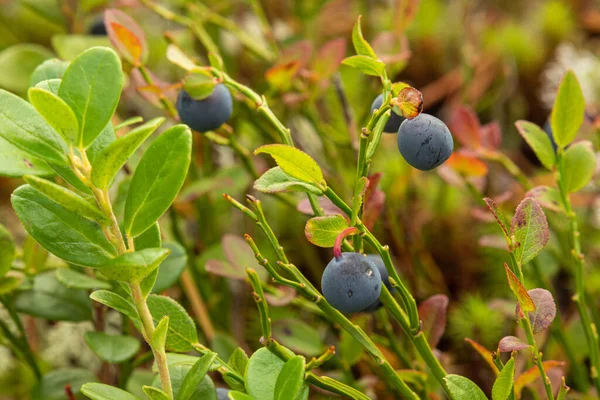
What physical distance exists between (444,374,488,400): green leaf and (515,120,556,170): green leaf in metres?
0.29

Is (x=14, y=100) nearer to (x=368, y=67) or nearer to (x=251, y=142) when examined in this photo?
(x=368, y=67)

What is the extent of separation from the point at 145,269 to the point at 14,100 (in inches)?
6.2

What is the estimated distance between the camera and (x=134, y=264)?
0.47 m

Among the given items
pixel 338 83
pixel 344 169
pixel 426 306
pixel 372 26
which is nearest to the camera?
pixel 426 306

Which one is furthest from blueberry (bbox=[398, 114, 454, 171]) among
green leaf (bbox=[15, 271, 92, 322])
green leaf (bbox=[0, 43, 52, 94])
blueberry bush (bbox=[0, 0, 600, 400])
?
green leaf (bbox=[0, 43, 52, 94])

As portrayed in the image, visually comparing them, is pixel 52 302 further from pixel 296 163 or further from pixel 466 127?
pixel 466 127

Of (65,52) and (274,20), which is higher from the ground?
(65,52)

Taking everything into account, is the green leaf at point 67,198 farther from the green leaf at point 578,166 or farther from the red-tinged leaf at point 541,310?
the green leaf at point 578,166

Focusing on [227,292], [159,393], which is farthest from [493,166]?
[159,393]

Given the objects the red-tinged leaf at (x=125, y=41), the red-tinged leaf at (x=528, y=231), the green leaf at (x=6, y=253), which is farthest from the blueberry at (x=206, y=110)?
the red-tinged leaf at (x=528, y=231)

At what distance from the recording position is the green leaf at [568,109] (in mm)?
695

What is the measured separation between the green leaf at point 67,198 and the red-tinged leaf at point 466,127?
0.55 m

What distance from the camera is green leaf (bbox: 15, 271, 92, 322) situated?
755mm

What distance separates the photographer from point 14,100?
19.8 inches
